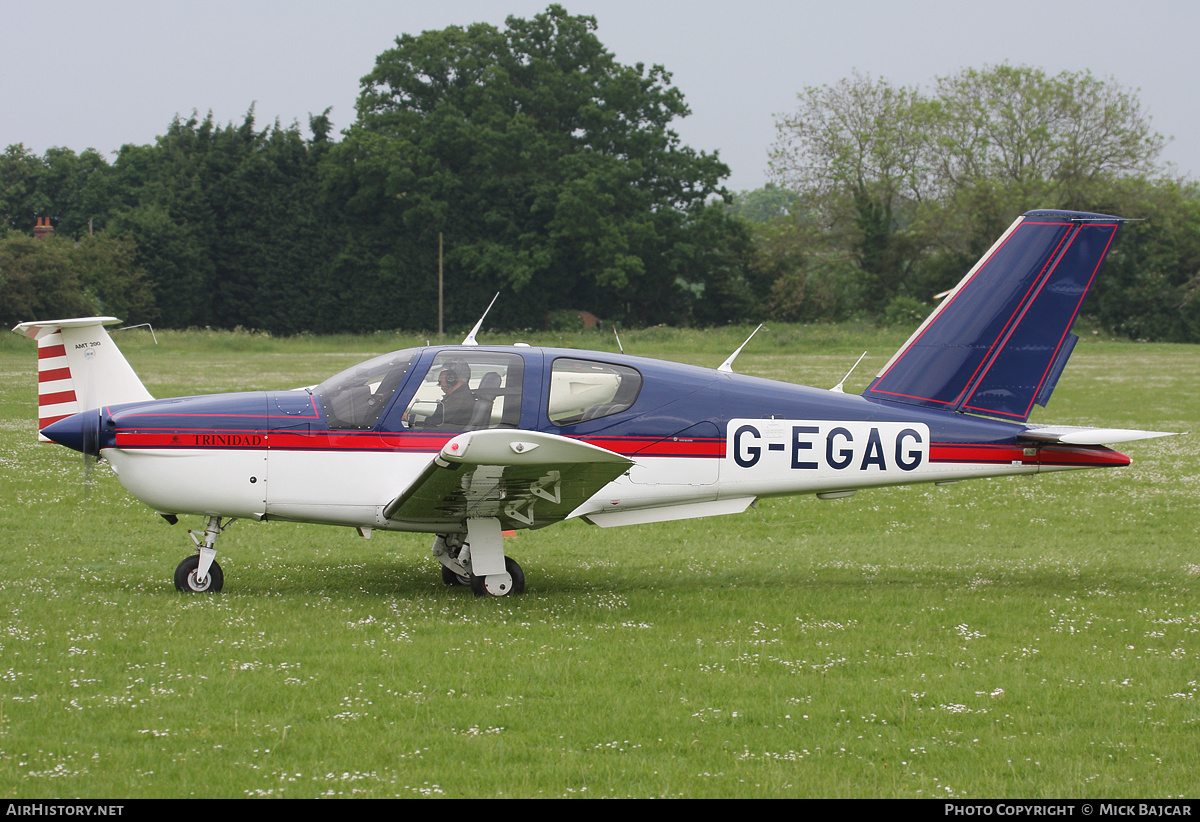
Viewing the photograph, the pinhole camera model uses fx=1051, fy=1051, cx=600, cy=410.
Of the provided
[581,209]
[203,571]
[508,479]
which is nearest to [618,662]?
[508,479]

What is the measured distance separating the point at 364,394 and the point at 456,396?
2.53ft

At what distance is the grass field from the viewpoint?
5.05 m

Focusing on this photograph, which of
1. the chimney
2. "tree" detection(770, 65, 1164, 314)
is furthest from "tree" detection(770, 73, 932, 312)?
the chimney

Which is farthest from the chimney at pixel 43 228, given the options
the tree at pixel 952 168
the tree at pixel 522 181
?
the tree at pixel 952 168

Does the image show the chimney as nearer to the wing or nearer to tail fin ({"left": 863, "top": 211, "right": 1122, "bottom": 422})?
the wing

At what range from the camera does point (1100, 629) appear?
7.92 meters

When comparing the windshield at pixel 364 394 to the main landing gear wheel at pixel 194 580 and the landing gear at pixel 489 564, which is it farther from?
the main landing gear wheel at pixel 194 580

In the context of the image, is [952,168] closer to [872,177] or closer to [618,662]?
[872,177]

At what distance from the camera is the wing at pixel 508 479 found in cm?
728

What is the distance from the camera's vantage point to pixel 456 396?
866 cm

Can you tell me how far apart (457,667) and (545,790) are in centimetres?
200

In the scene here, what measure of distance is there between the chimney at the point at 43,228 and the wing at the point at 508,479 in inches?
2920

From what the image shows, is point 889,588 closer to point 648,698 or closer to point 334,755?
point 648,698
